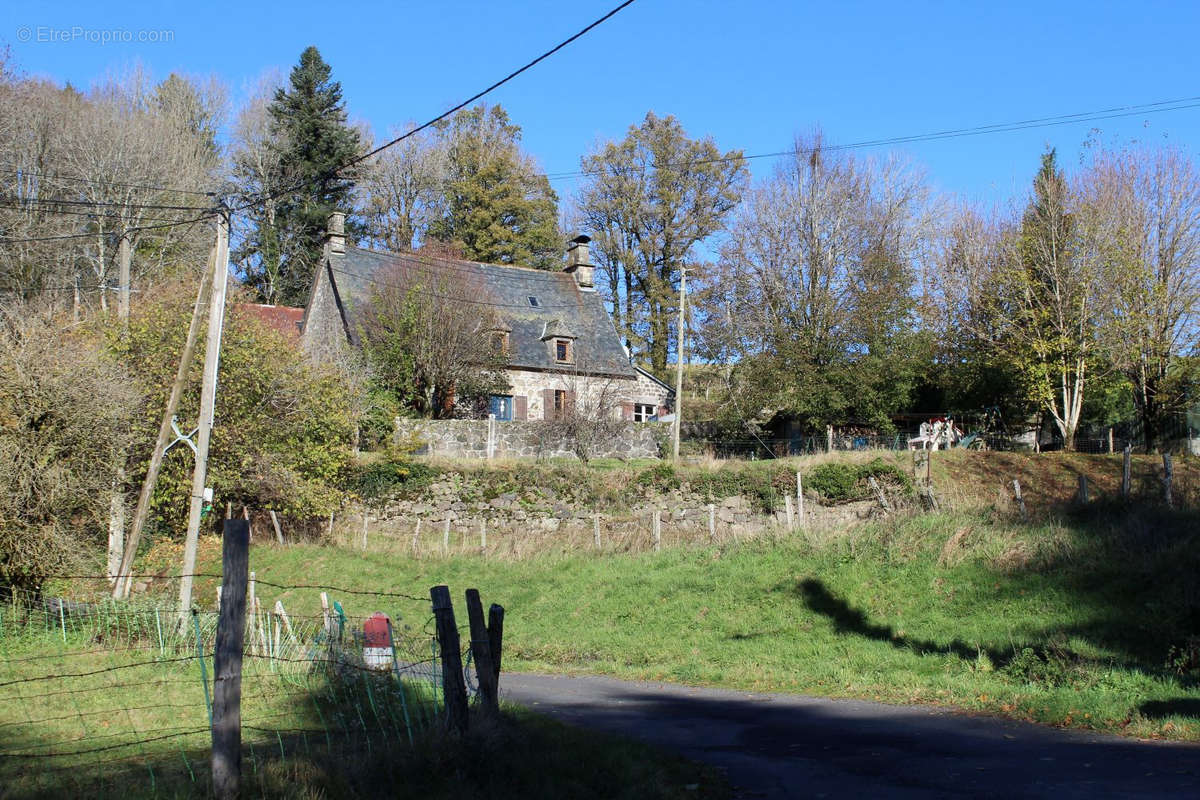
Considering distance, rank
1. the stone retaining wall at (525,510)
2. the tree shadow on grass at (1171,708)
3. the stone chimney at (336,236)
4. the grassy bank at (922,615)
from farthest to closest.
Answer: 1. the stone chimney at (336,236)
2. the stone retaining wall at (525,510)
3. the grassy bank at (922,615)
4. the tree shadow on grass at (1171,708)

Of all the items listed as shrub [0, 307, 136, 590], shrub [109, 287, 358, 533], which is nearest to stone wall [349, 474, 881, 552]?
shrub [109, 287, 358, 533]

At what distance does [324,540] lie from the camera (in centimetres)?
2722

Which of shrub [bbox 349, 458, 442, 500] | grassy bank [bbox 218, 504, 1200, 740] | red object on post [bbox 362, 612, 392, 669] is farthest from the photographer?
shrub [bbox 349, 458, 442, 500]

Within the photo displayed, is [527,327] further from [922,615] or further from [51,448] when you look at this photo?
[922,615]

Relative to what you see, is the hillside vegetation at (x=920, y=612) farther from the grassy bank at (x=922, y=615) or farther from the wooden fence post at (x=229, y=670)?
the wooden fence post at (x=229, y=670)

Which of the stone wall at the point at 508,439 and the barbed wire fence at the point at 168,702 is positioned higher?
the stone wall at the point at 508,439

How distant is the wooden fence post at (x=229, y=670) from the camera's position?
5.48 metres

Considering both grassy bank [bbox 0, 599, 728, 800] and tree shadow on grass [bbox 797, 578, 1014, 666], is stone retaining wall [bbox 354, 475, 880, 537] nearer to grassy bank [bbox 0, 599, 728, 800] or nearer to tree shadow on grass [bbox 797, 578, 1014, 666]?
tree shadow on grass [bbox 797, 578, 1014, 666]

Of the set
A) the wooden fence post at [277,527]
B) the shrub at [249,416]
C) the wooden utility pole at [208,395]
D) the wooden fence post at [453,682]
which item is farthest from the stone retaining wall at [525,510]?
the wooden fence post at [453,682]

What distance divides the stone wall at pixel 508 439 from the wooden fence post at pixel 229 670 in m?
26.3

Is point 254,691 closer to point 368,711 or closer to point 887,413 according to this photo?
point 368,711

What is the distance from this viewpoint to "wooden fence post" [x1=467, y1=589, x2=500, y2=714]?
7.15 meters

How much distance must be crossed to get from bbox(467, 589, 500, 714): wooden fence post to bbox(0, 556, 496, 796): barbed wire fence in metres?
0.38

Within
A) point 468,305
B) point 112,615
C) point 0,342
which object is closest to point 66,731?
point 112,615
